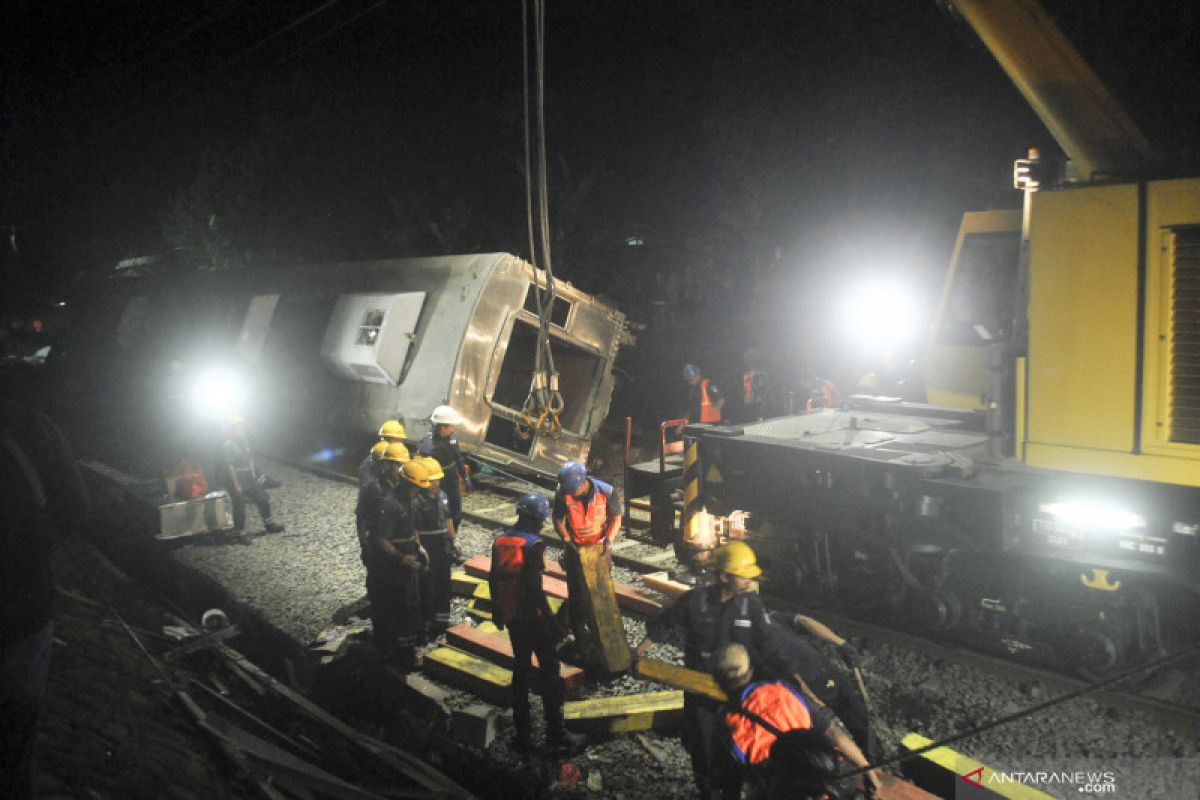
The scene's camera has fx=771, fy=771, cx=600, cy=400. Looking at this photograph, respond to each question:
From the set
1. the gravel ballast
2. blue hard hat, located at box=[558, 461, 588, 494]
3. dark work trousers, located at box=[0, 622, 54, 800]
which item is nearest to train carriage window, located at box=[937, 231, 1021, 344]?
the gravel ballast

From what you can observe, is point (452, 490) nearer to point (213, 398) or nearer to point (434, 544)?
point (434, 544)

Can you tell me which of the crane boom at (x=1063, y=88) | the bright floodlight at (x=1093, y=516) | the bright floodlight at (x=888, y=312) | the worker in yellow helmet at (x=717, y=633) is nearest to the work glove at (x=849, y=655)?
the worker in yellow helmet at (x=717, y=633)

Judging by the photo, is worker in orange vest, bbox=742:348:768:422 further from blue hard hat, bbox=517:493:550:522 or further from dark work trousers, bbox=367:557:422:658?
blue hard hat, bbox=517:493:550:522

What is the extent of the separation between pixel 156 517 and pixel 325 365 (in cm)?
357

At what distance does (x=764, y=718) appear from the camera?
3.35m

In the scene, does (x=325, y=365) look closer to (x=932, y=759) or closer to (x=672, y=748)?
(x=672, y=748)

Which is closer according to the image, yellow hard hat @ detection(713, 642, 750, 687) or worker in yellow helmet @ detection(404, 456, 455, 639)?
yellow hard hat @ detection(713, 642, 750, 687)

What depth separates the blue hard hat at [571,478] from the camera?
6.03 meters

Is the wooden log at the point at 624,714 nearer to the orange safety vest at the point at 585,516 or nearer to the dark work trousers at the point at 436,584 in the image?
the orange safety vest at the point at 585,516

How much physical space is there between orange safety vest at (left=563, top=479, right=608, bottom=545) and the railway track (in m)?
1.85

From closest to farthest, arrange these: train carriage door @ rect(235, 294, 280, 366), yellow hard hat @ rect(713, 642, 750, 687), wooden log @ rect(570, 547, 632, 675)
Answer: yellow hard hat @ rect(713, 642, 750, 687) < wooden log @ rect(570, 547, 632, 675) < train carriage door @ rect(235, 294, 280, 366)

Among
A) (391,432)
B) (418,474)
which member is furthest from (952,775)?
(391,432)

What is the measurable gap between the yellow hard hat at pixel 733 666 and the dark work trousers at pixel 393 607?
3197 millimetres

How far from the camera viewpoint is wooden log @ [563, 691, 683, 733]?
4.95 meters
